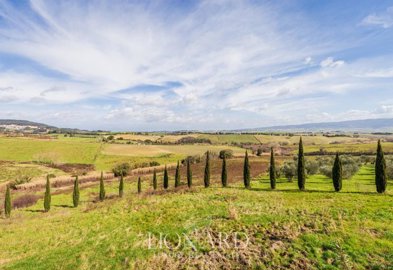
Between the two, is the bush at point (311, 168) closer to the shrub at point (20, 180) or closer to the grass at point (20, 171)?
the shrub at point (20, 180)

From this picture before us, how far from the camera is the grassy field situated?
16516 millimetres

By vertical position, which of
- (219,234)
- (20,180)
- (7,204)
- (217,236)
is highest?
(219,234)

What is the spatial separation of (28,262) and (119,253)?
220 inches

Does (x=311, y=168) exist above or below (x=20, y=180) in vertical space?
above

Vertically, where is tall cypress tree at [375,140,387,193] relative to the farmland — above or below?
above

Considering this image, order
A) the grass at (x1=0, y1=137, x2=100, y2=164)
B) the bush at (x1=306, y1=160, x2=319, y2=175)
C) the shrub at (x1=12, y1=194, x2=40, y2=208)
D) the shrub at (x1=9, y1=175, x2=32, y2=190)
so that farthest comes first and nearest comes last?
the grass at (x1=0, y1=137, x2=100, y2=164), the shrub at (x1=9, y1=175, x2=32, y2=190), the bush at (x1=306, y1=160, x2=319, y2=175), the shrub at (x1=12, y1=194, x2=40, y2=208)

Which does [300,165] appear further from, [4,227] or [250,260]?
Result: [4,227]

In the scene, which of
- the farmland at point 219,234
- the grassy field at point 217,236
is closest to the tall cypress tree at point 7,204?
the farmland at point 219,234

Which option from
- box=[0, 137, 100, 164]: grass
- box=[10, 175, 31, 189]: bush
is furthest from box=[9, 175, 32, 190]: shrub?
box=[0, 137, 100, 164]: grass

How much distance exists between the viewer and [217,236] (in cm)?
1977

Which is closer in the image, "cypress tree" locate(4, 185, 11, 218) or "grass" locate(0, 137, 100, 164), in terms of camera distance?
"cypress tree" locate(4, 185, 11, 218)

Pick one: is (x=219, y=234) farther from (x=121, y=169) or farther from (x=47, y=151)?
(x=47, y=151)

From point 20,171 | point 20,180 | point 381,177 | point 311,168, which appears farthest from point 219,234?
point 20,171

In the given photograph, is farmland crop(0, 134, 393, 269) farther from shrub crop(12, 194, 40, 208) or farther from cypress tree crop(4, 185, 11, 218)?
shrub crop(12, 194, 40, 208)
